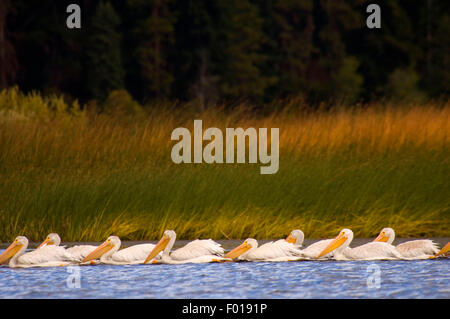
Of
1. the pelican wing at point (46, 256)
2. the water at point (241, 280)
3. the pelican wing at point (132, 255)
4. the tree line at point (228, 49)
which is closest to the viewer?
the water at point (241, 280)

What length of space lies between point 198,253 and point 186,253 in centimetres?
11

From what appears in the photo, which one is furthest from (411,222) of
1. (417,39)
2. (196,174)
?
(417,39)

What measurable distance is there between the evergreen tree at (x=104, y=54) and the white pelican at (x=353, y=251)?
2794 cm

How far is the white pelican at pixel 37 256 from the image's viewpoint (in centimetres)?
836

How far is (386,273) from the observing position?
26.5 ft

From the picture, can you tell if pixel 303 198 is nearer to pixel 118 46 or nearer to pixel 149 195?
pixel 149 195

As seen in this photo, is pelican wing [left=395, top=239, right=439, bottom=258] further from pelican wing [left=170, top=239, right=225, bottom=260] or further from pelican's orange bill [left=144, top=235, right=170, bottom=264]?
pelican's orange bill [left=144, top=235, right=170, bottom=264]

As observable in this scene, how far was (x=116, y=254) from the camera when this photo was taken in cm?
845

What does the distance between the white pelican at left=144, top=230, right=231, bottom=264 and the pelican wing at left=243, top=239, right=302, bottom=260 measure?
24 cm

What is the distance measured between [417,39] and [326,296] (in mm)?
38956

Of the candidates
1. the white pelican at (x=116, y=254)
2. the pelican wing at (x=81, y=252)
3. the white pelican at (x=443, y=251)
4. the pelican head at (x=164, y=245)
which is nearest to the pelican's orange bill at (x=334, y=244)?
the white pelican at (x=443, y=251)

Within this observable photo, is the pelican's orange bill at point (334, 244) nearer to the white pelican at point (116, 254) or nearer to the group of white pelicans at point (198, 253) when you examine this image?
the group of white pelicans at point (198, 253)

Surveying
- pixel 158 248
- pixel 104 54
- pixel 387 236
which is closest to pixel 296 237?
pixel 387 236
